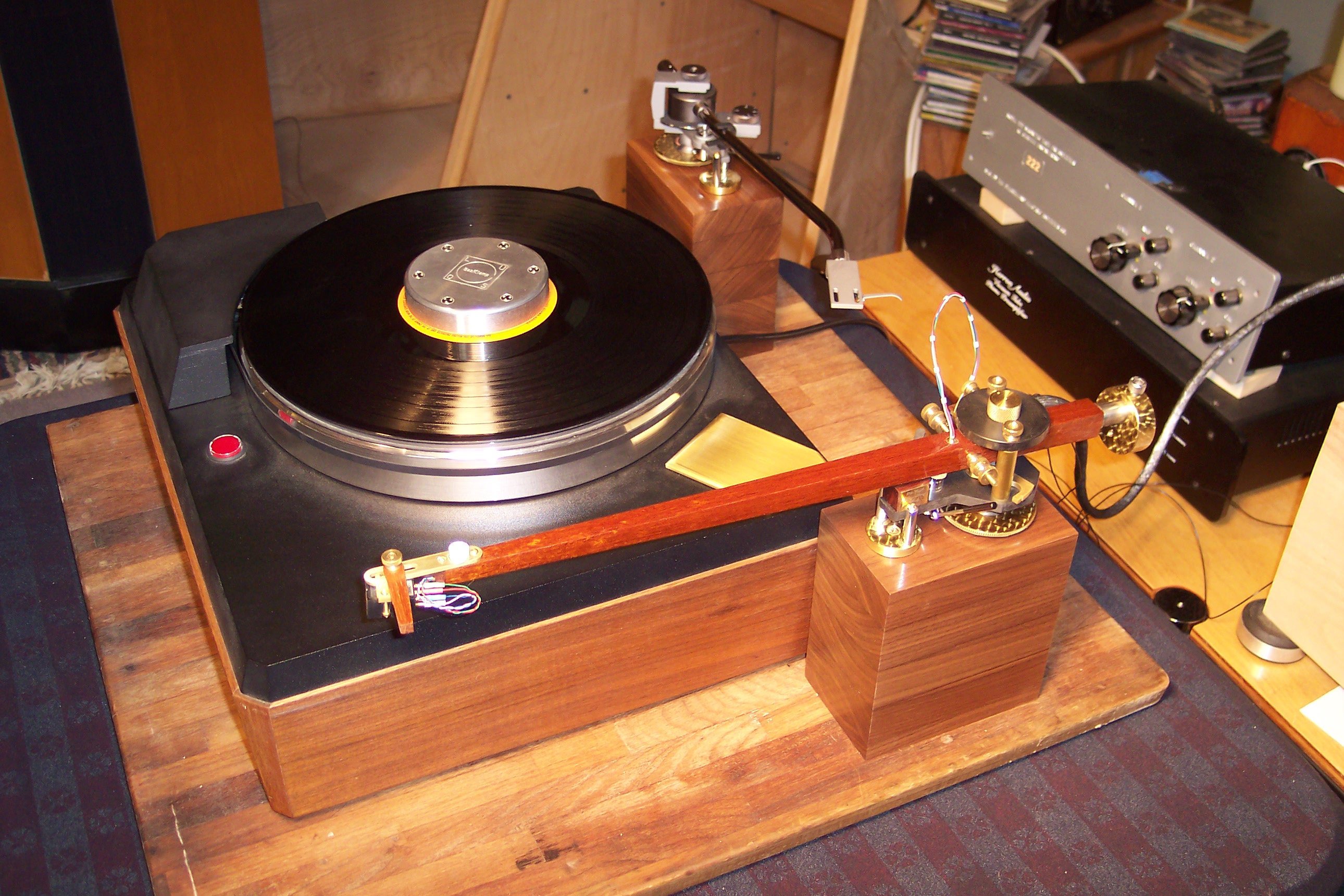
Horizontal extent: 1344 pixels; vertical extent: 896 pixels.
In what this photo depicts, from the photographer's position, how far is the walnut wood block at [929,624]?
0.90m

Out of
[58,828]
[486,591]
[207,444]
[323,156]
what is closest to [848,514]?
[486,591]

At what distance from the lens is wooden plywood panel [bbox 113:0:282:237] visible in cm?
174

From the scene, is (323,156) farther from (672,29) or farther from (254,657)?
(254,657)

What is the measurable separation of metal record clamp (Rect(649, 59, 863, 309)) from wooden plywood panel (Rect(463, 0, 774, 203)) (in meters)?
0.77

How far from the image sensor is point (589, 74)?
6.90 feet

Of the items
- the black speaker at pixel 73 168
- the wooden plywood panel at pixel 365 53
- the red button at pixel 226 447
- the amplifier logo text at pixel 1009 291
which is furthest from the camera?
the wooden plywood panel at pixel 365 53

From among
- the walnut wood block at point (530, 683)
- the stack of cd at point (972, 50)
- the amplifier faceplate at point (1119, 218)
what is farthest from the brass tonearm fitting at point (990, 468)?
the stack of cd at point (972, 50)

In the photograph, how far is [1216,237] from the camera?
1.21m

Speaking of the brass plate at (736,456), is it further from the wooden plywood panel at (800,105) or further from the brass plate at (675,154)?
the wooden plywood panel at (800,105)

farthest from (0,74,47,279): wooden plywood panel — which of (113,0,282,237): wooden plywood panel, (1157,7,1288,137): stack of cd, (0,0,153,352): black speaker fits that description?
(1157,7,1288,137): stack of cd

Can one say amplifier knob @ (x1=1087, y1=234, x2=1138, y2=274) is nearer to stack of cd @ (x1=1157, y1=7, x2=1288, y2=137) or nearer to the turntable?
the turntable

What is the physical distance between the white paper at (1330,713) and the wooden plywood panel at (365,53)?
1.93 m

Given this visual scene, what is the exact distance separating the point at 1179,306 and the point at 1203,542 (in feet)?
0.86

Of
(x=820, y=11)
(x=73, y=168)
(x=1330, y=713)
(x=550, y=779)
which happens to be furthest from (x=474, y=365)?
(x=820, y=11)
